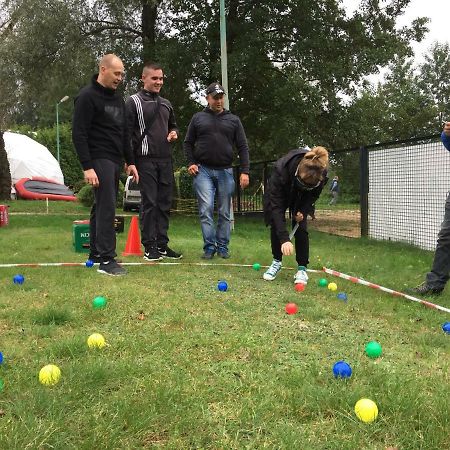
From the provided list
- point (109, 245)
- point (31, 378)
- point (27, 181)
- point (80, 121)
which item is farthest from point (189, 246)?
point (27, 181)

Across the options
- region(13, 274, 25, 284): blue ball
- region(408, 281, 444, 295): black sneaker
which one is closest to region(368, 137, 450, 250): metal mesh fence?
region(408, 281, 444, 295): black sneaker

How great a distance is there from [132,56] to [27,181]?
12.2 m

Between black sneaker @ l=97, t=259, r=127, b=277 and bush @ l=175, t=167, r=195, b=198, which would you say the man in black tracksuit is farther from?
bush @ l=175, t=167, r=195, b=198

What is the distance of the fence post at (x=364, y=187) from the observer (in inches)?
336

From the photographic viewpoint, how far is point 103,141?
172 inches

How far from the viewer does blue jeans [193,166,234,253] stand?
216 inches

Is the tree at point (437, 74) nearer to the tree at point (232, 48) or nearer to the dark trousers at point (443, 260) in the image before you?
the tree at point (232, 48)

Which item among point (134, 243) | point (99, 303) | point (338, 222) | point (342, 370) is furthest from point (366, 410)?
point (338, 222)

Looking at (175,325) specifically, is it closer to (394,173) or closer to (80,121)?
(80,121)

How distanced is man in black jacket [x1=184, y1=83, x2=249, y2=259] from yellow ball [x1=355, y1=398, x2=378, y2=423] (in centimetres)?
372

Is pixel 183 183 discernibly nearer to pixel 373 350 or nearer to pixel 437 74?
pixel 373 350

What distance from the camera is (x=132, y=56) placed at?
12102mm

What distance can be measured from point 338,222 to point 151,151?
6.00 m

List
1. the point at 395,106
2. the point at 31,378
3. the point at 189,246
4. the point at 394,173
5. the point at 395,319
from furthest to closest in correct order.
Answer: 1. the point at 395,106
2. the point at 394,173
3. the point at 189,246
4. the point at 395,319
5. the point at 31,378
